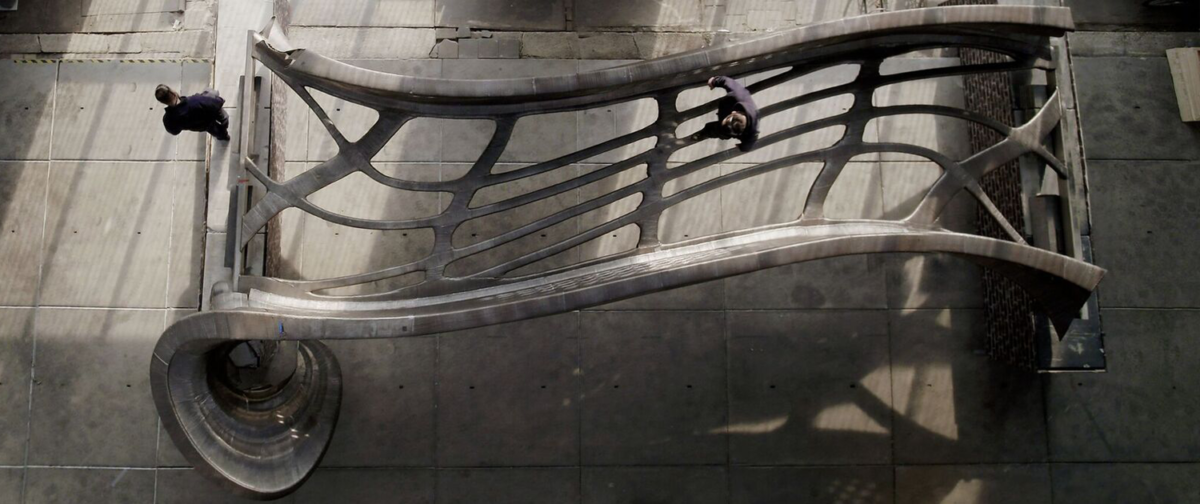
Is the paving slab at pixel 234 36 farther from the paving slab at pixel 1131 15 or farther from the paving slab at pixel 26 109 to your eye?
the paving slab at pixel 1131 15

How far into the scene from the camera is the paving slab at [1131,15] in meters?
10.4

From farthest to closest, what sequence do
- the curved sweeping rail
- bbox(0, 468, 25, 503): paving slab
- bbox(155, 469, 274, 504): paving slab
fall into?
1. bbox(0, 468, 25, 503): paving slab
2. bbox(155, 469, 274, 504): paving slab
3. the curved sweeping rail

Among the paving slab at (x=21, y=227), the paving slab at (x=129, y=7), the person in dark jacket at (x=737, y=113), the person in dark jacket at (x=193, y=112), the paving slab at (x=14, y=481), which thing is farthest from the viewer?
the paving slab at (x=129, y=7)

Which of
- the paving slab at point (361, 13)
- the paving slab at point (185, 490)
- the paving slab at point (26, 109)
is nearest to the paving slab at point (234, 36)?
the paving slab at point (361, 13)

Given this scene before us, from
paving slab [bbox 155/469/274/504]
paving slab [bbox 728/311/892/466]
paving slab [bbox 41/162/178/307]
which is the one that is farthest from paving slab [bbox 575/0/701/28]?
paving slab [bbox 155/469/274/504]

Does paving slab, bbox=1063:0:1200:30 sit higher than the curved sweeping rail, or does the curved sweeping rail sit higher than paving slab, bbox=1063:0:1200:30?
paving slab, bbox=1063:0:1200:30

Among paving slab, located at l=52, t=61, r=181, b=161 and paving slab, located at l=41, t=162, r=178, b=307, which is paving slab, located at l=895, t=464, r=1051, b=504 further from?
paving slab, located at l=52, t=61, r=181, b=161

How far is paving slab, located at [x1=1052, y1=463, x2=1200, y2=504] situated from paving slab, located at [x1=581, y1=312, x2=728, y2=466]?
424cm

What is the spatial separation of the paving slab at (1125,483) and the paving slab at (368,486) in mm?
7702

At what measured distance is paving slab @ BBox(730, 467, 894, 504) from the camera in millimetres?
9438

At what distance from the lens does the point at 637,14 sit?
33.2ft

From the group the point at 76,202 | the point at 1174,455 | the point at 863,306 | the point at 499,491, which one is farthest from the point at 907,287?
the point at 76,202

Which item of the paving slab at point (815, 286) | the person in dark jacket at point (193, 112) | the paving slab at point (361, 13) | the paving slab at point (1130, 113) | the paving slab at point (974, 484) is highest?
the paving slab at point (361, 13)

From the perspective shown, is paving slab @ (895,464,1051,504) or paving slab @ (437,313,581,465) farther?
paving slab @ (895,464,1051,504)
